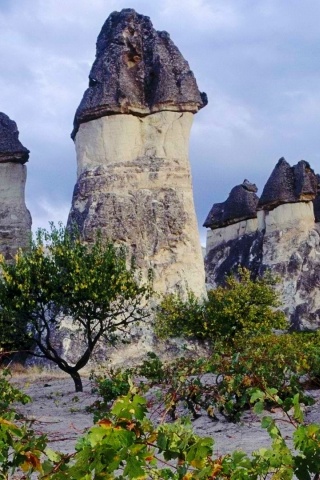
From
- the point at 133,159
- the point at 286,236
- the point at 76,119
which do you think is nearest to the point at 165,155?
the point at 133,159

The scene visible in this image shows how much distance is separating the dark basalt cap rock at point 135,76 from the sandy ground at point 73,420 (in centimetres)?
733

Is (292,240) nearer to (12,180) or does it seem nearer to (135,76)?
(12,180)

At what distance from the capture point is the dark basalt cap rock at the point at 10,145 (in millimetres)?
23938

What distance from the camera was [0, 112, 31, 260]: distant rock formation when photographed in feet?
77.7

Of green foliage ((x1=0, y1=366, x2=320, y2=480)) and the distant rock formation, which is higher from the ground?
the distant rock formation

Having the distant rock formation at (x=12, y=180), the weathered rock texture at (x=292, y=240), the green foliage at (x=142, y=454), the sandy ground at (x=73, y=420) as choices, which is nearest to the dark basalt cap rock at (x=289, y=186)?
the weathered rock texture at (x=292, y=240)

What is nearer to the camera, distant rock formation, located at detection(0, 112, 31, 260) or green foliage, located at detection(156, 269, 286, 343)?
green foliage, located at detection(156, 269, 286, 343)

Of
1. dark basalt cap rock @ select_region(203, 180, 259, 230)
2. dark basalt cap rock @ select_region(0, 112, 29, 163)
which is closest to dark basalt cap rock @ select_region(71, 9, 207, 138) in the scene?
dark basalt cap rock @ select_region(0, 112, 29, 163)

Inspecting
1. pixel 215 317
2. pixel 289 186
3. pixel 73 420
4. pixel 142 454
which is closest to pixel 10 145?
pixel 215 317

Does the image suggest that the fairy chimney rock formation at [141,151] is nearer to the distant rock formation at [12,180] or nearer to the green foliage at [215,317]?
the green foliage at [215,317]

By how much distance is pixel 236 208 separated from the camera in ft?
117

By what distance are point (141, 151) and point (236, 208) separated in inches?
596

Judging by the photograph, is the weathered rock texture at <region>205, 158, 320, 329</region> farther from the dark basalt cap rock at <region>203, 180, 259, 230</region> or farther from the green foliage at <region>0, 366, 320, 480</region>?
the green foliage at <region>0, 366, 320, 480</region>

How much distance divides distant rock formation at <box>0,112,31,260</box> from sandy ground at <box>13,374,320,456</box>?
271 inches
